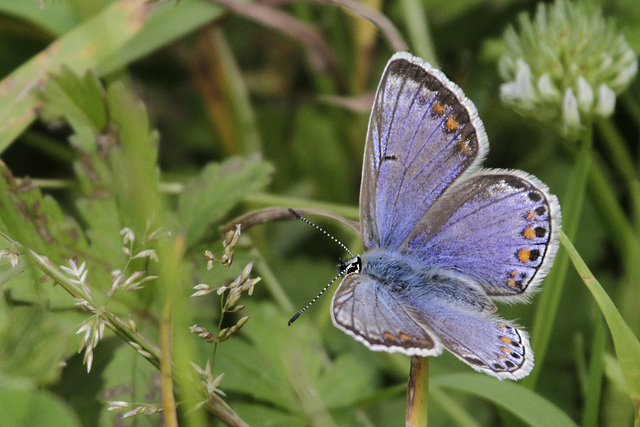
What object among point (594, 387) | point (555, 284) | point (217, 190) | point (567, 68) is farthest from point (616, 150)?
point (217, 190)

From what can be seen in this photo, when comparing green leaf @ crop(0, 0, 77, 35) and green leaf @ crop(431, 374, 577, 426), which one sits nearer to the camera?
green leaf @ crop(431, 374, 577, 426)

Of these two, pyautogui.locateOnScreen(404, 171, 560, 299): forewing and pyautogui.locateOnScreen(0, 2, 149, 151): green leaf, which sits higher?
pyautogui.locateOnScreen(0, 2, 149, 151): green leaf

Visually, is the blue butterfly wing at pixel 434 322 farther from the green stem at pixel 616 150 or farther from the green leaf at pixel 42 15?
the green leaf at pixel 42 15

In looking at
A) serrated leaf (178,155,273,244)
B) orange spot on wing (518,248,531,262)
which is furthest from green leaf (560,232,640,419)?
serrated leaf (178,155,273,244)

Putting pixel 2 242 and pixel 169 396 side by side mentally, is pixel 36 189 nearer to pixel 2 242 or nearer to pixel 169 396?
pixel 2 242

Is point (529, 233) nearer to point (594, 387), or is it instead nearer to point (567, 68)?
point (594, 387)

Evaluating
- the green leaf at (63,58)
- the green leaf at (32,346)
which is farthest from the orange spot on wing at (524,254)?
the green leaf at (63,58)

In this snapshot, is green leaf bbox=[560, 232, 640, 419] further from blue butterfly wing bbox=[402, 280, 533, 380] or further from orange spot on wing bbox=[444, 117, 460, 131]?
orange spot on wing bbox=[444, 117, 460, 131]
